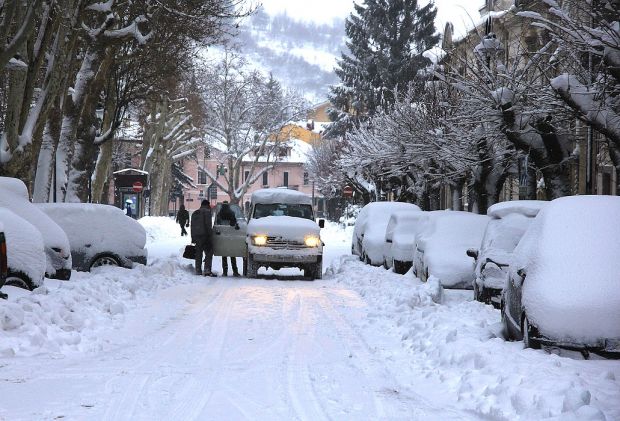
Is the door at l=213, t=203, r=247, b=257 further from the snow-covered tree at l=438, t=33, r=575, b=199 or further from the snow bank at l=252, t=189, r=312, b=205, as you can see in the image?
the snow-covered tree at l=438, t=33, r=575, b=199

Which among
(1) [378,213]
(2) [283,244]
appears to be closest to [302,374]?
(2) [283,244]

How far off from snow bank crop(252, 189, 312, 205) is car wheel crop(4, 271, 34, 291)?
1222cm

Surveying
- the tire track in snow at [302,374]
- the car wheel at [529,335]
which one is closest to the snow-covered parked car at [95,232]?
the tire track in snow at [302,374]

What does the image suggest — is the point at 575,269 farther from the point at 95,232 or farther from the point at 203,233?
the point at 203,233

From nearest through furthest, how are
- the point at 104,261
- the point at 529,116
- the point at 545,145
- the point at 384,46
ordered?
the point at 104,261, the point at 529,116, the point at 545,145, the point at 384,46

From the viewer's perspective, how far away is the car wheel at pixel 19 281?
44.4 feet

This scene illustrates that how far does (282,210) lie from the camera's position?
1000 inches

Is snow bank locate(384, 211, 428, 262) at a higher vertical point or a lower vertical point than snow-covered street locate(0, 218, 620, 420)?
higher

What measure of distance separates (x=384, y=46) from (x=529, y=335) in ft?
180

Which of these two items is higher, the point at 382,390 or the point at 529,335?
the point at 529,335

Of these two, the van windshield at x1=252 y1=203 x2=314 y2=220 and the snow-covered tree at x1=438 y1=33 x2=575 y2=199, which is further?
the van windshield at x1=252 y1=203 x2=314 y2=220

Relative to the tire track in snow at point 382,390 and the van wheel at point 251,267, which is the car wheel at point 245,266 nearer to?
the van wheel at point 251,267

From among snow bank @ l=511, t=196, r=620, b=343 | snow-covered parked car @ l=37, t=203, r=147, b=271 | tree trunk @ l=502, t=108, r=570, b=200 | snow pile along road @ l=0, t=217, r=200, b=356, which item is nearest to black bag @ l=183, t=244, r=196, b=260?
snow-covered parked car @ l=37, t=203, r=147, b=271

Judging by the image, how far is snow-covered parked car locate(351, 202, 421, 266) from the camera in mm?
26594
